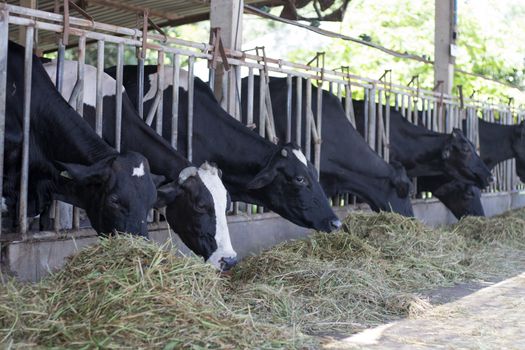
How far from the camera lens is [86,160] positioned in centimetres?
602

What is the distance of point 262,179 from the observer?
7387mm

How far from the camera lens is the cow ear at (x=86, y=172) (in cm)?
568

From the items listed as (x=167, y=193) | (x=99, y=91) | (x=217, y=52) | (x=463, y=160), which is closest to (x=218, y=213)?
(x=167, y=193)

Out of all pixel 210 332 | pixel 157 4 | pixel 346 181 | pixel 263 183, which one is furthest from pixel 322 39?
pixel 210 332

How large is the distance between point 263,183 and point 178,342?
3.61m

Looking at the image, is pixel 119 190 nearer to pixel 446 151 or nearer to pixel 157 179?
pixel 157 179

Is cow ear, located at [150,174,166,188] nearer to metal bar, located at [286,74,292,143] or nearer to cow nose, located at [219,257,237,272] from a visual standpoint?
cow nose, located at [219,257,237,272]

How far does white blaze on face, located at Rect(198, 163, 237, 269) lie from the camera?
6.06 meters

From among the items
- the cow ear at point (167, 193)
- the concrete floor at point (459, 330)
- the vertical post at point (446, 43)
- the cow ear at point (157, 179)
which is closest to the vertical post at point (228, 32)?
the cow ear at point (167, 193)

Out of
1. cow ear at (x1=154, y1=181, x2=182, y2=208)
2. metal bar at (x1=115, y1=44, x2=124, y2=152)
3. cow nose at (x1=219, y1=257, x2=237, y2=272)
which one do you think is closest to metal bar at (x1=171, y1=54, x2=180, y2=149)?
metal bar at (x1=115, y1=44, x2=124, y2=152)

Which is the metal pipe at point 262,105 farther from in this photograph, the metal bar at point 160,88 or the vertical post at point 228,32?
the metal bar at point 160,88

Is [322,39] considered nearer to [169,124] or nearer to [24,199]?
[169,124]

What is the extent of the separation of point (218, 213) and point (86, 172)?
1.09 m

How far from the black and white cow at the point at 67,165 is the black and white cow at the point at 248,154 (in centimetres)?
149
